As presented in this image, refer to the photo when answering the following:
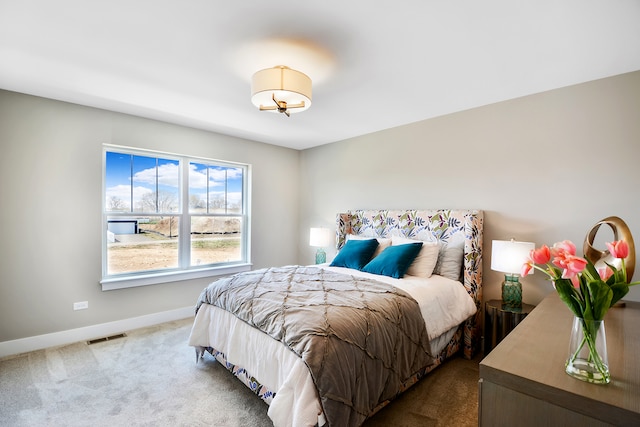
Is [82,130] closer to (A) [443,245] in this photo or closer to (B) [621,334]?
(A) [443,245]

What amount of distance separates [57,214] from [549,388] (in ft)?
13.2

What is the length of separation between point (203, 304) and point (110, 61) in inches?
81.6

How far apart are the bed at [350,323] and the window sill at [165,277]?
4.50 ft

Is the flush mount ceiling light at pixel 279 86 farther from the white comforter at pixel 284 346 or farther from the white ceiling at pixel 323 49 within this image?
the white comforter at pixel 284 346

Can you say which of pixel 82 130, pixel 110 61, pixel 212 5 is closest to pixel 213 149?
pixel 82 130

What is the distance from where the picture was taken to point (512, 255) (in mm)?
2490

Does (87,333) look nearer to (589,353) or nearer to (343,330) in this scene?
(343,330)

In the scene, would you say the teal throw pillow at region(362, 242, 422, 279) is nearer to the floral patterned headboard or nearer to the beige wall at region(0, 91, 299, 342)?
the floral patterned headboard

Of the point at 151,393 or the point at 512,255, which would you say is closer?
the point at 151,393

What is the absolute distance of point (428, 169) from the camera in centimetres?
351

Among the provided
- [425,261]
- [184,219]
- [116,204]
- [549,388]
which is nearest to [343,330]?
[549,388]

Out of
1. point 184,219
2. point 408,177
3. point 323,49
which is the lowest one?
point 184,219

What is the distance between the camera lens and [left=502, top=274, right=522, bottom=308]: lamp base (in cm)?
259

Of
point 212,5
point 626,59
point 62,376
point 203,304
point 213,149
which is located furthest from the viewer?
point 213,149
